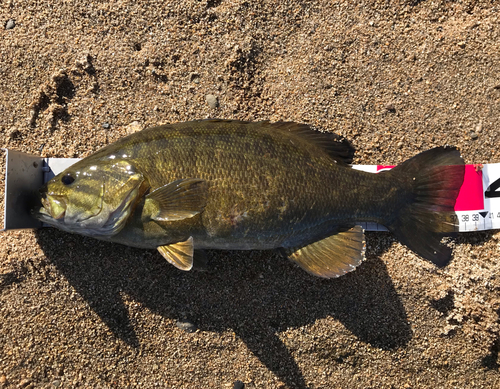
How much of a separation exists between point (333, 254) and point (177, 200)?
1.22 m

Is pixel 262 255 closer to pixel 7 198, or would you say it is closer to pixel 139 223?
pixel 139 223

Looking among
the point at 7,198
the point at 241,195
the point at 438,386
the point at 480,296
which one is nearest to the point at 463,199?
the point at 480,296

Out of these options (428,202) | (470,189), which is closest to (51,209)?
(428,202)

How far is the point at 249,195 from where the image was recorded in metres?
2.31

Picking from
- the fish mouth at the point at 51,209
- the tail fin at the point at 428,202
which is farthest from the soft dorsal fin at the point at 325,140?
the fish mouth at the point at 51,209

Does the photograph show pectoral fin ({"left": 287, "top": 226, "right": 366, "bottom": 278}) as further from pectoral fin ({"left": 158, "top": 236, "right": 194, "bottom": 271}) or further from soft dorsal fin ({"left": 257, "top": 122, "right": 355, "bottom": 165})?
pectoral fin ({"left": 158, "top": 236, "right": 194, "bottom": 271})

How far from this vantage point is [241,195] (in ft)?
7.57

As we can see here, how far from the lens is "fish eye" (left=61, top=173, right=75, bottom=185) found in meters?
2.31

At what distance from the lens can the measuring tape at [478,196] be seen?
9.21ft

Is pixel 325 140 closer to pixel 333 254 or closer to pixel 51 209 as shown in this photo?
pixel 333 254

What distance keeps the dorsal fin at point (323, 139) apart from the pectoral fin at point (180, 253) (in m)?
0.99

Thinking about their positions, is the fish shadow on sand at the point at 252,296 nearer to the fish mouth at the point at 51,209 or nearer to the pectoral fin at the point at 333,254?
the pectoral fin at the point at 333,254

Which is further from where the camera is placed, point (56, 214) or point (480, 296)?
point (480, 296)

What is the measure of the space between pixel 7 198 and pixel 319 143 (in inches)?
89.1
